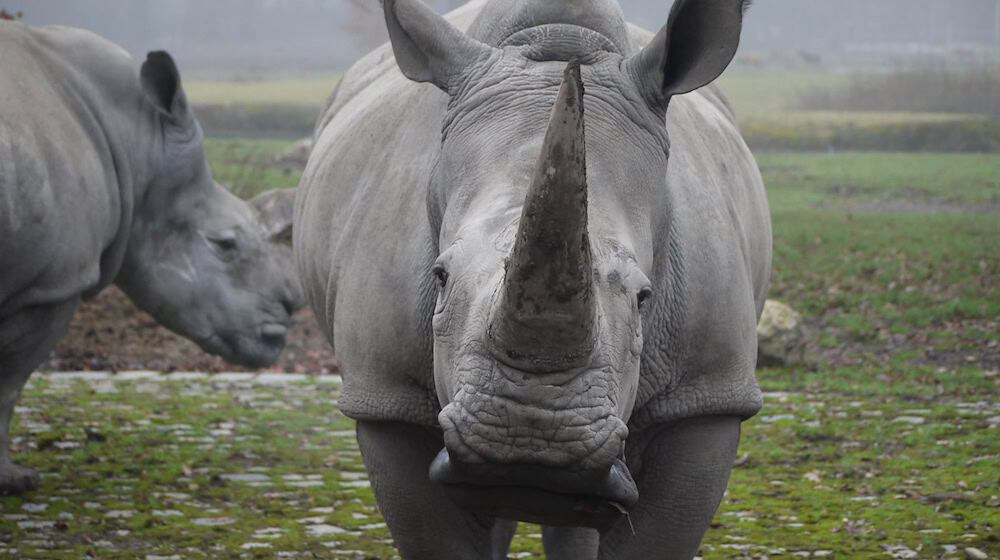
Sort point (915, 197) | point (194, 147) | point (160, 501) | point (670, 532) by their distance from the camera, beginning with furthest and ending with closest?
point (915, 197) → point (194, 147) → point (160, 501) → point (670, 532)

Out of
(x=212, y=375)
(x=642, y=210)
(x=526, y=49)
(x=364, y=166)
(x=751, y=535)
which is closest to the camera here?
(x=642, y=210)

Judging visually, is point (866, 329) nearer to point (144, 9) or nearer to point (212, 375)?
point (212, 375)

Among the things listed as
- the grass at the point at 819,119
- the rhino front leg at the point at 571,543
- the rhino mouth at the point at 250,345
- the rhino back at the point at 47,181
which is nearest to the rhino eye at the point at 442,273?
the rhino front leg at the point at 571,543

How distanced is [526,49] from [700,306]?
2.75ft

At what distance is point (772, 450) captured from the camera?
7.68m

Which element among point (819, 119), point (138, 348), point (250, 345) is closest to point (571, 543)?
point (250, 345)

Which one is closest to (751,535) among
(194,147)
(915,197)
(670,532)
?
(670,532)

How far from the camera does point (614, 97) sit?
11.5 ft

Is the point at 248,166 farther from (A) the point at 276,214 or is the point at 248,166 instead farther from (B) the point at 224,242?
(B) the point at 224,242

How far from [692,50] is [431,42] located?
69 cm

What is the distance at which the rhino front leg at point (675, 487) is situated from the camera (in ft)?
12.9

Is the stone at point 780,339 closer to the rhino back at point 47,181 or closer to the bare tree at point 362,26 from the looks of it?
the rhino back at point 47,181

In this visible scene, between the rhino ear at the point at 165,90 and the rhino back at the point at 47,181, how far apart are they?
1.79 feet

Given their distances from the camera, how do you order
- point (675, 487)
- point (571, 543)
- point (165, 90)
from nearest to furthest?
point (675, 487) → point (571, 543) → point (165, 90)
